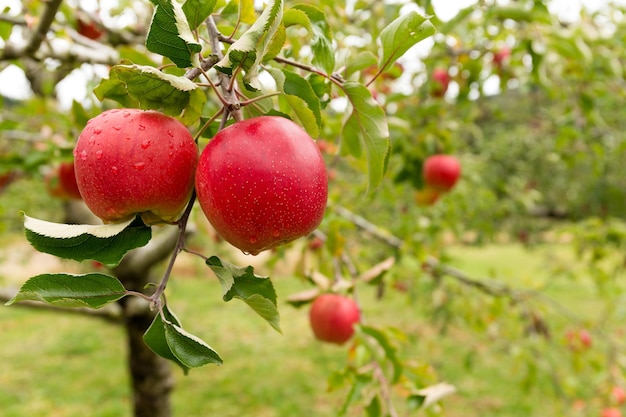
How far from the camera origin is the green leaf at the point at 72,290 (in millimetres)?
527

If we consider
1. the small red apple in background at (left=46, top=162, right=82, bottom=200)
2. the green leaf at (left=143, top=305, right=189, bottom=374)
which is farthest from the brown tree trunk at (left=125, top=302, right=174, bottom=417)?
the green leaf at (left=143, top=305, right=189, bottom=374)

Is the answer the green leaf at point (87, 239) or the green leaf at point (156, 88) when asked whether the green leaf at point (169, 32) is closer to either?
the green leaf at point (156, 88)

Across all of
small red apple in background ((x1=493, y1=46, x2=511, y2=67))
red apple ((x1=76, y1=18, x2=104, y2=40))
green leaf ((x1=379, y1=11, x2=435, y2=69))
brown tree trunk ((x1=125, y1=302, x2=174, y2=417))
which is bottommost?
brown tree trunk ((x1=125, y1=302, x2=174, y2=417))

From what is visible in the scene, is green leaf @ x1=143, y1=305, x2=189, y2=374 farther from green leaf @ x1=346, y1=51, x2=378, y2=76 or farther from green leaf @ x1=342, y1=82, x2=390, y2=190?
green leaf @ x1=346, y1=51, x2=378, y2=76

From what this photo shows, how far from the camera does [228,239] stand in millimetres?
604

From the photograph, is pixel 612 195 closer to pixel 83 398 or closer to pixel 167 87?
pixel 83 398

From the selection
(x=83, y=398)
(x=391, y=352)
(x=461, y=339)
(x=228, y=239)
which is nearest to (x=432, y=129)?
(x=391, y=352)

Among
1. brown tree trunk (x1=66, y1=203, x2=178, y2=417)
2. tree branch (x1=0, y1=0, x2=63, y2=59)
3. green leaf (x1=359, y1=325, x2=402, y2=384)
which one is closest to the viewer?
tree branch (x1=0, y1=0, x2=63, y2=59)

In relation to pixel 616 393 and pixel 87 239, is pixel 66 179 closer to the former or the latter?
pixel 87 239

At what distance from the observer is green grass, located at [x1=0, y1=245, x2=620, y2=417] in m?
3.33

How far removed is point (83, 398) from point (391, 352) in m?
3.73

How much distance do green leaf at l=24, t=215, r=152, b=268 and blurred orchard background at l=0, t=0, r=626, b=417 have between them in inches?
9.0

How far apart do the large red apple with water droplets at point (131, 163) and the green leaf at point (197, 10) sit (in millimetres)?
108

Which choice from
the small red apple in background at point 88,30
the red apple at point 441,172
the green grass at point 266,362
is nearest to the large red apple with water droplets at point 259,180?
the red apple at point 441,172
